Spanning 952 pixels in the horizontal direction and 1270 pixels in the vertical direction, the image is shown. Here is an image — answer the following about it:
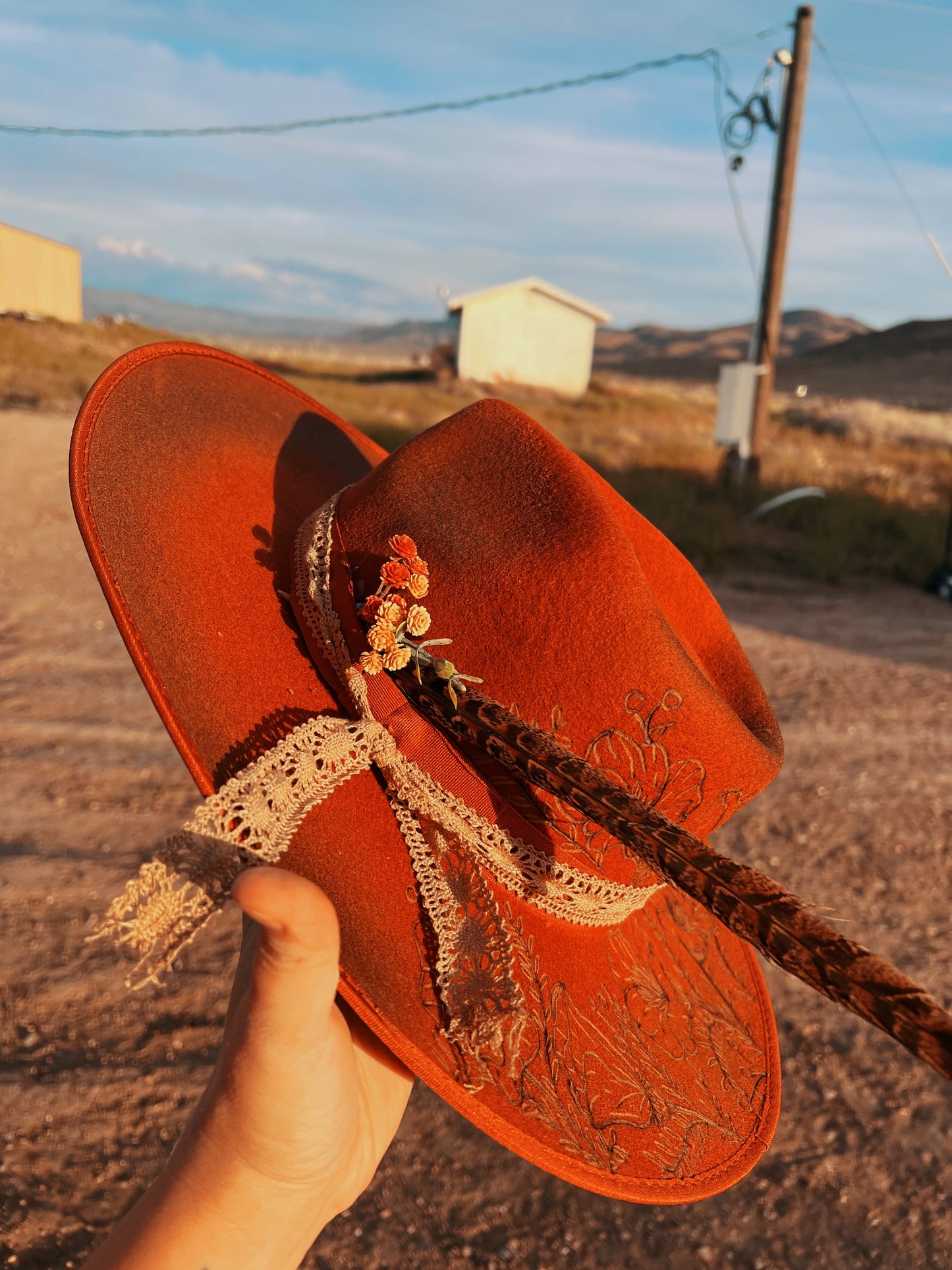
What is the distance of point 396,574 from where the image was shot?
1441 mm

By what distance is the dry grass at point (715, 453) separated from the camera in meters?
9.32

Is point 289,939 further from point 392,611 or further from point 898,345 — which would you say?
point 898,345

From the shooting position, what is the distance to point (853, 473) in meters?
13.5

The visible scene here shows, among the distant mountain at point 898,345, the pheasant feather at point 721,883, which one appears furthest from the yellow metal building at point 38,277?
the pheasant feather at point 721,883

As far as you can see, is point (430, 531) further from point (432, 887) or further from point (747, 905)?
point (747, 905)

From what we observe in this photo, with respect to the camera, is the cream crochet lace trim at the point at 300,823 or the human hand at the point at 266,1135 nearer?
the human hand at the point at 266,1135

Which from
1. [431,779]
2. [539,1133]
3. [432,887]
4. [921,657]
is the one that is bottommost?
[921,657]

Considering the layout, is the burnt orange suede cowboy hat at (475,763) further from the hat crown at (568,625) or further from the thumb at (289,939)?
the thumb at (289,939)

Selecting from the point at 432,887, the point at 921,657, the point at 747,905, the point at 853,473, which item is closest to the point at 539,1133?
the point at 432,887

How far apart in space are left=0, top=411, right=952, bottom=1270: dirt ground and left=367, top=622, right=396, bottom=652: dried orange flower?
2.94 feet

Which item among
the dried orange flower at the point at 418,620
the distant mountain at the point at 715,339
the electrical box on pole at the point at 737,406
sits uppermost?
the distant mountain at the point at 715,339

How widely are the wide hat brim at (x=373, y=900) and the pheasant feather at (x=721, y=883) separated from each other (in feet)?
0.75

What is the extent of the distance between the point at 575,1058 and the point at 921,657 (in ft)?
19.6

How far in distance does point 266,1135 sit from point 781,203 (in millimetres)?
11937
